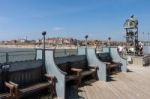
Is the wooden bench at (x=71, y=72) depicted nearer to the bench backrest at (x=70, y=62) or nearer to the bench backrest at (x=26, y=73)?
the bench backrest at (x=70, y=62)

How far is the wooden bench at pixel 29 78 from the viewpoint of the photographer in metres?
8.42

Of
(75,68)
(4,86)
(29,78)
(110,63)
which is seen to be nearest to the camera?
(4,86)

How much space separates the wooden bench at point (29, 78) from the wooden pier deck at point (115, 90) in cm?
99

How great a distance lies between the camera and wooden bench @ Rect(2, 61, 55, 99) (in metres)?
8.42

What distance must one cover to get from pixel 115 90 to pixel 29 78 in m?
3.44

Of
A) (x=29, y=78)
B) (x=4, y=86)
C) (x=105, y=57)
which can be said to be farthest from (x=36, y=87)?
(x=105, y=57)

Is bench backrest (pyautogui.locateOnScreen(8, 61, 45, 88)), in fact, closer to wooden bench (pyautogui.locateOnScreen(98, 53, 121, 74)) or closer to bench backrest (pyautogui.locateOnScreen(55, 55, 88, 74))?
bench backrest (pyautogui.locateOnScreen(55, 55, 88, 74))

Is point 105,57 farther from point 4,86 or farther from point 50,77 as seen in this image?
point 4,86

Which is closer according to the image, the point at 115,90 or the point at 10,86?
the point at 10,86

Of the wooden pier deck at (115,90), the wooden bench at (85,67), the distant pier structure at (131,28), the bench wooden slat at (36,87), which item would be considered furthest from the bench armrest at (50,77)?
the distant pier structure at (131,28)

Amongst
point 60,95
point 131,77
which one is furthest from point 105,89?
point 131,77

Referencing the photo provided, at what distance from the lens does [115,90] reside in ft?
33.5

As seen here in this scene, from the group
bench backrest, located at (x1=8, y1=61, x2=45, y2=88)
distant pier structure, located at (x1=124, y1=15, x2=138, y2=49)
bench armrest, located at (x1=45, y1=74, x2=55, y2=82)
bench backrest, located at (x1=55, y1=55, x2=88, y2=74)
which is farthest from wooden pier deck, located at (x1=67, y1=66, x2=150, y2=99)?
distant pier structure, located at (x1=124, y1=15, x2=138, y2=49)

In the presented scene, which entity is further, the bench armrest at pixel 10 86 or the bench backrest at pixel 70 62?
the bench backrest at pixel 70 62
